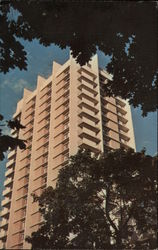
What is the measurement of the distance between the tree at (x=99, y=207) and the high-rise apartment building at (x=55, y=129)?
16.0 ft

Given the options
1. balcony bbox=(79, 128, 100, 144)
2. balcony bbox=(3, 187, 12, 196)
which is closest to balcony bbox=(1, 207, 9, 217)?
balcony bbox=(3, 187, 12, 196)

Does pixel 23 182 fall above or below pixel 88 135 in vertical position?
below

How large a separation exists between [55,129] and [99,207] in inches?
411

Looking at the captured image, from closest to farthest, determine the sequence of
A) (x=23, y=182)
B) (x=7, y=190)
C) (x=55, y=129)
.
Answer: (x=23, y=182)
(x=55, y=129)
(x=7, y=190)

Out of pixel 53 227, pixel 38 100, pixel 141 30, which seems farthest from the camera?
pixel 38 100

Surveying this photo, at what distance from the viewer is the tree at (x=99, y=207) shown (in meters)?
4.41

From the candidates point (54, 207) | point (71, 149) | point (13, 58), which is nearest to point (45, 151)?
point (71, 149)

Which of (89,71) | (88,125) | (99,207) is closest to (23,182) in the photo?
(88,125)

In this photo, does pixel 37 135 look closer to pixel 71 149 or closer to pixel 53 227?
pixel 71 149

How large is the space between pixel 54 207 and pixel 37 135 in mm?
9254

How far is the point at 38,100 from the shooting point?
58.3 ft

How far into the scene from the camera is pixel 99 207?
207 inches

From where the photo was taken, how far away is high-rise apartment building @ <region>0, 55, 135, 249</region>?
1216 centimetres

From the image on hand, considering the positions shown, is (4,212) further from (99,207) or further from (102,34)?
(102,34)
